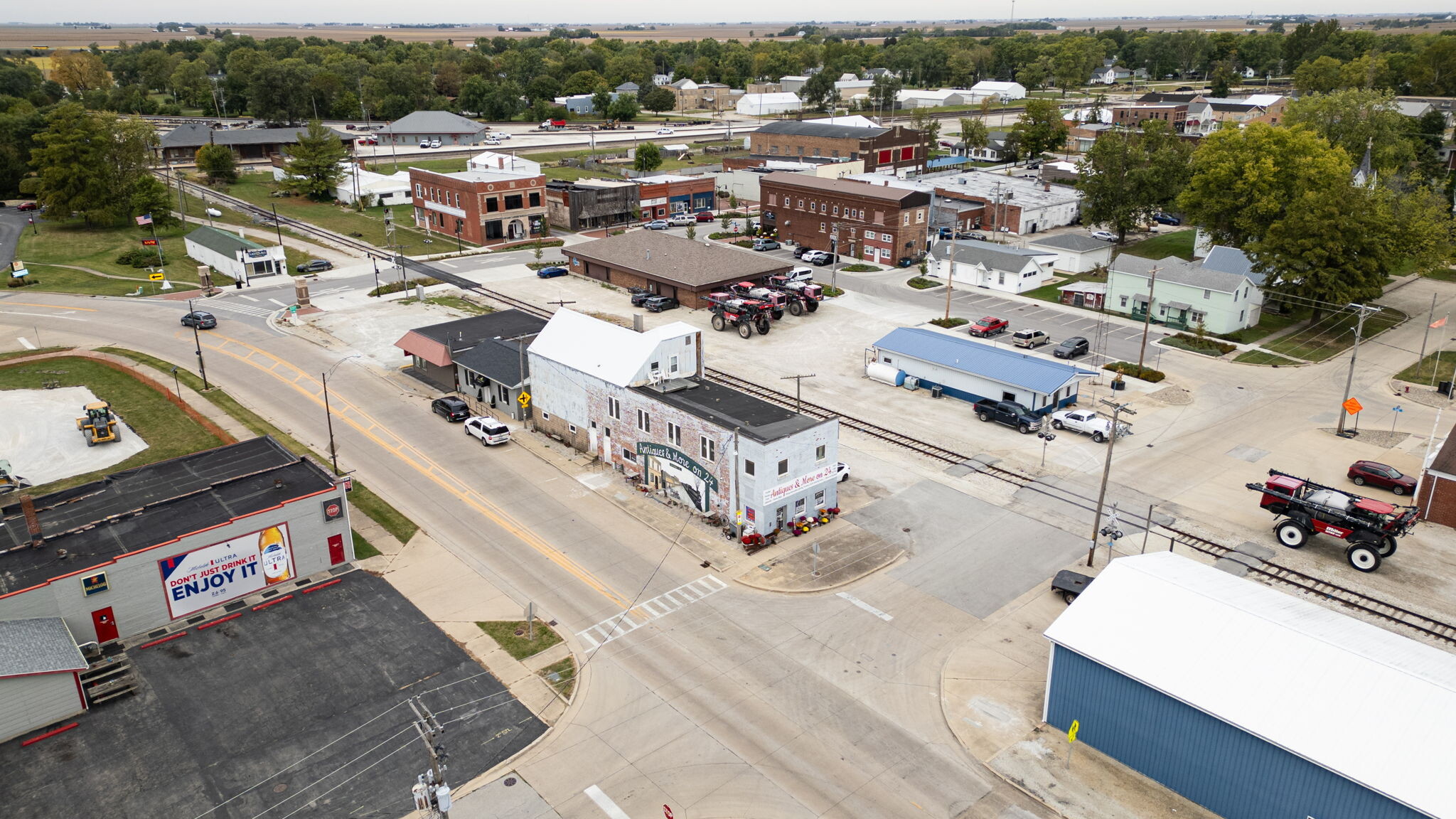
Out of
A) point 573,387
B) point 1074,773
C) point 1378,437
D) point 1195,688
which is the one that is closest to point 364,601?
point 573,387

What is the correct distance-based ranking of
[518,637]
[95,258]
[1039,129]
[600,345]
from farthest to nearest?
[1039,129], [95,258], [600,345], [518,637]

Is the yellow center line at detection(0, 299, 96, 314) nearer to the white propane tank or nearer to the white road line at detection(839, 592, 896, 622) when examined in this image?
the white propane tank

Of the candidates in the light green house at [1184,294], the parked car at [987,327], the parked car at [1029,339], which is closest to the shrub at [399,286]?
the parked car at [987,327]

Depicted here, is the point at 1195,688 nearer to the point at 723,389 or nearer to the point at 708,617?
the point at 708,617

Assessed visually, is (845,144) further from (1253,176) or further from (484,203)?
(1253,176)

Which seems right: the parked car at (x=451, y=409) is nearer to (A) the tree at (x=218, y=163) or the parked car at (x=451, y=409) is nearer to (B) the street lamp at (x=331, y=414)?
(B) the street lamp at (x=331, y=414)

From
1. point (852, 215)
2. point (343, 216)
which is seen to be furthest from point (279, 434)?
point (343, 216)
